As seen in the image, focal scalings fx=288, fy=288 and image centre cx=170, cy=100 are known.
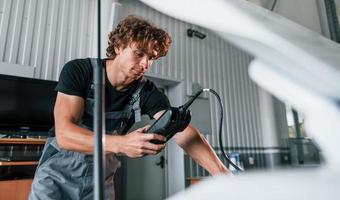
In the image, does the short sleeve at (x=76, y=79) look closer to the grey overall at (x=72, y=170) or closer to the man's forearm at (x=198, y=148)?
the grey overall at (x=72, y=170)

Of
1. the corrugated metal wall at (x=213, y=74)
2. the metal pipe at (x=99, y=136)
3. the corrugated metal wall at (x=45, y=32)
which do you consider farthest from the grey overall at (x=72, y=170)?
the corrugated metal wall at (x=213, y=74)

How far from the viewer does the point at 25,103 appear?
209 centimetres

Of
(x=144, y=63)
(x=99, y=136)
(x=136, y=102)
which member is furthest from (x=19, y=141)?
(x=99, y=136)

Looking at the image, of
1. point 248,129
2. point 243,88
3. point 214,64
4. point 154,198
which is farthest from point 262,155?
point 154,198

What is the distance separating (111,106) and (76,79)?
0.17m

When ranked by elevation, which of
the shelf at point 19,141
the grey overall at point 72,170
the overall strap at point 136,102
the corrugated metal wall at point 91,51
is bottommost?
the grey overall at point 72,170

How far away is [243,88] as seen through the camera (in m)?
4.24

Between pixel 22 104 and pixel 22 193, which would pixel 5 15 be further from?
pixel 22 193

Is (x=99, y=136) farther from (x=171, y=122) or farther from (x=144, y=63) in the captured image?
(x=144, y=63)

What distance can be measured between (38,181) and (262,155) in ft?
12.1

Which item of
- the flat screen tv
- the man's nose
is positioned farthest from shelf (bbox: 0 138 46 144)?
the man's nose

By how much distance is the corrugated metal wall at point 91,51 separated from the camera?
241 cm

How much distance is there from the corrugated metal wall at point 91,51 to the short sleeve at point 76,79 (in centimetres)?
79

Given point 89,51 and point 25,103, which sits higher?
point 89,51
